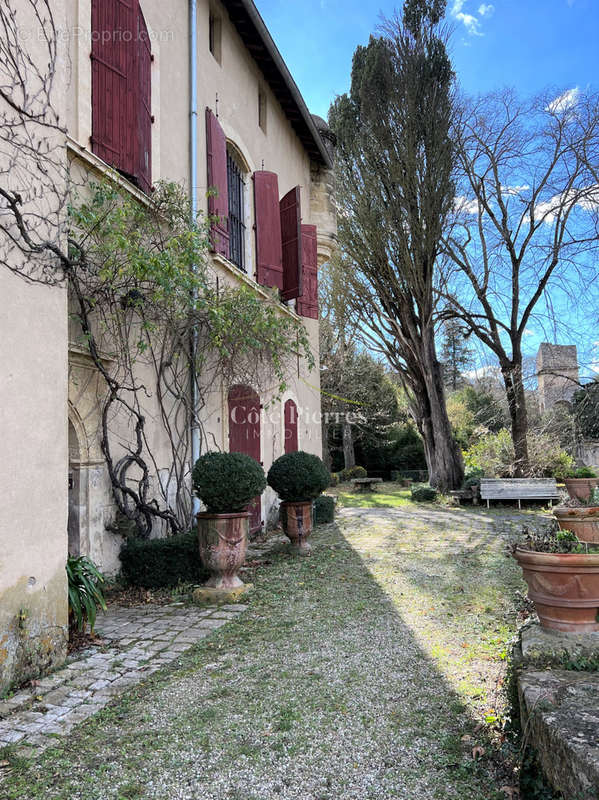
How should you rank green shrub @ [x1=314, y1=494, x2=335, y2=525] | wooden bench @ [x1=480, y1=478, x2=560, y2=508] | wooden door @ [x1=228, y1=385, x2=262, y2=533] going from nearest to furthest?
wooden door @ [x1=228, y1=385, x2=262, y2=533]
green shrub @ [x1=314, y1=494, x2=335, y2=525]
wooden bench @ [x1=480, y1=478, x2=560, y2=508]

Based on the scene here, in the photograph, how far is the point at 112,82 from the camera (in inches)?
225

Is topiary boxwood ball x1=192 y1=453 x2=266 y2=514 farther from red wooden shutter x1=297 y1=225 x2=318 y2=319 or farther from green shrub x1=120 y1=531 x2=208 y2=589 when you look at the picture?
red wooden shutter x1=297 y1=225 x2=318 y2=319

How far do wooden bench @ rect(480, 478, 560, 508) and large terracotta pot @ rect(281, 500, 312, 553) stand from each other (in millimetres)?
7309

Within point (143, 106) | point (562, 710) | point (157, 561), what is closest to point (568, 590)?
point (562, 710)

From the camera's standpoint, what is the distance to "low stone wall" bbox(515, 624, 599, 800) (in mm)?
1887

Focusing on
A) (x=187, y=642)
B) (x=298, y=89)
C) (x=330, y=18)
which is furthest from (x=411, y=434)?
(x=187, y=642)

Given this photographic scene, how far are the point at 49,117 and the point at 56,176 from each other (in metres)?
0.41

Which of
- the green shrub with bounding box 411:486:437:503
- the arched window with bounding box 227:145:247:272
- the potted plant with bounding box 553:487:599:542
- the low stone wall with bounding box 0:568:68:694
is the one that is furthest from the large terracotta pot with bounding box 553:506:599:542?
the green shrub with bounding box 411:486:437:503

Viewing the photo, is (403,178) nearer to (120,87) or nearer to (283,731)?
(120,87)

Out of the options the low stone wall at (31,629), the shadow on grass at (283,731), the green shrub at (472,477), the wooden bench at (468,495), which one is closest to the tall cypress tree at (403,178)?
the green shrub at (472,477)

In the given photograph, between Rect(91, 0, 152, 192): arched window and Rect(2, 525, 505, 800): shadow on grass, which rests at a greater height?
Rect(91, 0, 152, 192): arched window

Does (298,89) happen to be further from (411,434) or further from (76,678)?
(411,434)

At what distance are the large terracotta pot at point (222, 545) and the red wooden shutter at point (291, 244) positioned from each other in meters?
5.64

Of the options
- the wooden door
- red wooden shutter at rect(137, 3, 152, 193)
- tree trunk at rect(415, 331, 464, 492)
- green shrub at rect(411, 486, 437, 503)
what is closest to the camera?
red wooden shutter at rect(137, 3, 152, 193)
